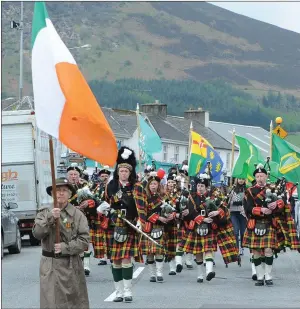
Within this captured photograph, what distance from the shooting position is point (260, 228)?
52.2 ft

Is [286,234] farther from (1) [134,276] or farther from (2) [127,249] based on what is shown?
(2) [127,249]

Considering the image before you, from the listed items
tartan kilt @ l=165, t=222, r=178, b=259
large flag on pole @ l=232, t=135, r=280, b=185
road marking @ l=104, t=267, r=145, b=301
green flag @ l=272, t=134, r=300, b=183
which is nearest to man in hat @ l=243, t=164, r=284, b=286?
tartan kilt @ l=165, t=222, r=178, b=259

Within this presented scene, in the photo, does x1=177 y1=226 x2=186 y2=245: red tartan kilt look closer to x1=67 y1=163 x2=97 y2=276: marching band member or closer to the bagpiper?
the bagpiper

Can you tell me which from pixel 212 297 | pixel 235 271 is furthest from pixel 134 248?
pixel 235 271

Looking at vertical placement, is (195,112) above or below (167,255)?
above

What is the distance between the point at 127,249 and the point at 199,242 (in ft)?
10.8

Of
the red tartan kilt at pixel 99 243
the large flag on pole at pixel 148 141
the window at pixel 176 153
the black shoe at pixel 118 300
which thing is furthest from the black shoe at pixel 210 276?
the window at pixel 176 153

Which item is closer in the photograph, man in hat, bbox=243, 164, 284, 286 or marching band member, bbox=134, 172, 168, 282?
man in hat, bbox=243, 164, 284, 286

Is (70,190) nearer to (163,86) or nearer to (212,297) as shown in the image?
(212,297)

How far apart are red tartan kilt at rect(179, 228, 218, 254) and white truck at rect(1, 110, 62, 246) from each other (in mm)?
9772

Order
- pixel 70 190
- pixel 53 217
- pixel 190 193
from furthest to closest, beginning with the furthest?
pixel 190 193 < pixel 70 190 < pixel 53 217

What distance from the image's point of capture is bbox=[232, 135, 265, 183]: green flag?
22.4 meters

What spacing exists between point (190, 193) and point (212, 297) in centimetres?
340

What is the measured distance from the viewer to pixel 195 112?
78188mm
